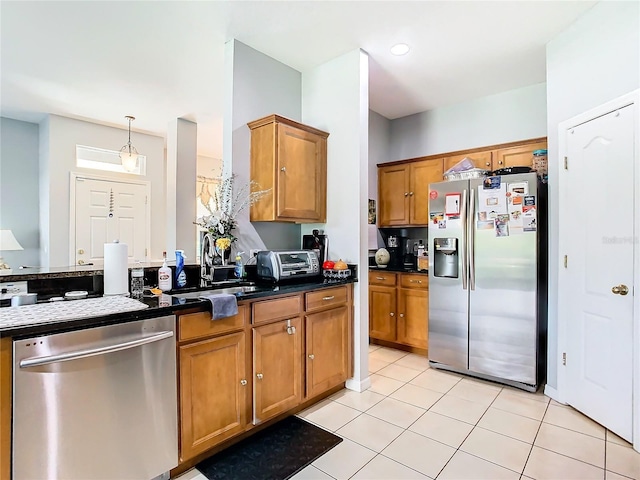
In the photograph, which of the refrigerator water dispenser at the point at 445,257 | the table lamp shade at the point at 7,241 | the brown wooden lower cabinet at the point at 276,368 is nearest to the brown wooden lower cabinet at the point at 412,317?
the refrigerator water dispenser at the point at 445,257

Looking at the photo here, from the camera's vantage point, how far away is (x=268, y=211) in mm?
2754

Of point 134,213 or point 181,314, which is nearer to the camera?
point 181,314

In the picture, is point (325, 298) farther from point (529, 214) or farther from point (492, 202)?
point (529, 214)

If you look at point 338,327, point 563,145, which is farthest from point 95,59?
point 563,145

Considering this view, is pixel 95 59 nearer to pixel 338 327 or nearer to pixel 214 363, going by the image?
pixel 214 363

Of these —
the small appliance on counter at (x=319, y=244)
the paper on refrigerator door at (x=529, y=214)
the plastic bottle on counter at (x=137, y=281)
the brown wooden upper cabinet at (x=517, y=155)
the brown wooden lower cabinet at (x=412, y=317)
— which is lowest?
the brown wooden lower cabinet at (x=412, y=317)

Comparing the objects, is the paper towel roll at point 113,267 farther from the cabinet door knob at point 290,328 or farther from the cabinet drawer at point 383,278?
the cabinet drawer at point 383,278

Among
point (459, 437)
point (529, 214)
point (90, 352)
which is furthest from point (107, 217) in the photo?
point (529, 214)

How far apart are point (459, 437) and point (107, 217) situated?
16.3 ft

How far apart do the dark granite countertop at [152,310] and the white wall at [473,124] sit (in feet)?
8.66

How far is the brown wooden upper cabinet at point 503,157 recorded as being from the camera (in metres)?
3.52

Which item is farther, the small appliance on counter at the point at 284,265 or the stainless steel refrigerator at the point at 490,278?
the stainless steel refrigerator at the point at 490,278

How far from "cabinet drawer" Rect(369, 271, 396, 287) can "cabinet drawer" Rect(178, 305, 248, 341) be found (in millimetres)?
2243

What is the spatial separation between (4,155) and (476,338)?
582 cm
